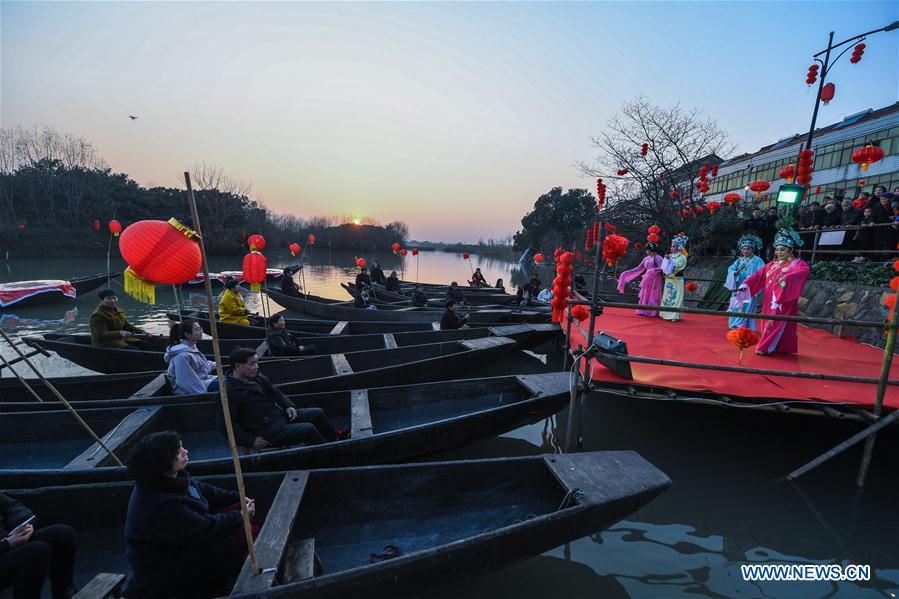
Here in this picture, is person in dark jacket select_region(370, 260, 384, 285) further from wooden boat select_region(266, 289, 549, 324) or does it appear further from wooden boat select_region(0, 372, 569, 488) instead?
wooden boat select_region(0, 372, 569, 488)

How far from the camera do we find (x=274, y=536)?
8.04ft

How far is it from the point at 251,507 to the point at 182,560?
1.58ft

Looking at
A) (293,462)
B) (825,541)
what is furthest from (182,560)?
(825,541)

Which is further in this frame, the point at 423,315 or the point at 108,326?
the point at 423,315

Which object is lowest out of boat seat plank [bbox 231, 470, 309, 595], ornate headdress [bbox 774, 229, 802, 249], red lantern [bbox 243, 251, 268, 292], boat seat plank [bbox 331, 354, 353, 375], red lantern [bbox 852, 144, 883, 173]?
boat seat plank [bbox 231, 470, 309, 595]

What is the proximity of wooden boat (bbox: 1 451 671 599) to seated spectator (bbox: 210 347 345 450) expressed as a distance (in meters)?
0.69

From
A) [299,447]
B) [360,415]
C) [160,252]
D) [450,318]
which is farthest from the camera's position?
[450,318]

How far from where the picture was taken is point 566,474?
9.96 feet

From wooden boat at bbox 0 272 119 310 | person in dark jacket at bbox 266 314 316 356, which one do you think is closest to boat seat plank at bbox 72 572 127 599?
person in dark jacket at bbox 266 314 316 356

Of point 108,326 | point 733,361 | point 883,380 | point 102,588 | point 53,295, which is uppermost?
point 883,380

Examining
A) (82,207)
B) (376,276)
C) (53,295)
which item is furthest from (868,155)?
(82,207)

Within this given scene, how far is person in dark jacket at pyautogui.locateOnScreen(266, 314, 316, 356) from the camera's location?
20.7 feet

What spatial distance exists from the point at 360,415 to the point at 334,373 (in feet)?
4.85

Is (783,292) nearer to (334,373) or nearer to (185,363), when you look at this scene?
(334,373)
